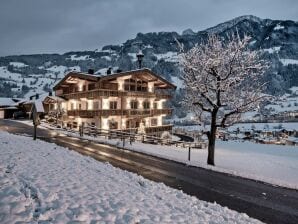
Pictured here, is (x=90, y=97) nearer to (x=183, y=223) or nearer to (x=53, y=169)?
(x=53, y=169)

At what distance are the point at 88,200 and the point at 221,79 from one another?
1629 cm

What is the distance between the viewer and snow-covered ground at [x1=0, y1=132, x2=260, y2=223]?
732cm

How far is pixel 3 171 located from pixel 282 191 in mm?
12459

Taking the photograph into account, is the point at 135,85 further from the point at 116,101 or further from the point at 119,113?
the point at 119,113

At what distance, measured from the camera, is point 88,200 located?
28.4ft

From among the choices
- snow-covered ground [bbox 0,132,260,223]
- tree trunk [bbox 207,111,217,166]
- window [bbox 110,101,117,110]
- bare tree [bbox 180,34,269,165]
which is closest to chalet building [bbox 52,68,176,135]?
window [bbox 110,101,117,110]

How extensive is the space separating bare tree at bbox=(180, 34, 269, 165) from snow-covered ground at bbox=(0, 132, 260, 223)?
38.0 feet

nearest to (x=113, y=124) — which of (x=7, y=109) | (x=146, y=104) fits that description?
(x=146, y=104)

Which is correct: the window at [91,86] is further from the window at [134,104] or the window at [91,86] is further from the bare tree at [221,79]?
the bare tree at [221,79]

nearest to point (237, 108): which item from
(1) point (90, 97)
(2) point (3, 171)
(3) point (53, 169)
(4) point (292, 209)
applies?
(4) point (292, 209)

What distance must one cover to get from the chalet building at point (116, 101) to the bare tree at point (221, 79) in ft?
69.1

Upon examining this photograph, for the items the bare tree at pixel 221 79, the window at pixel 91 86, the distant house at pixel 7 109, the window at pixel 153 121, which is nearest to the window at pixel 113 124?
the window at pixel 91 86

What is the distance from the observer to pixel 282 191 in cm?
1390

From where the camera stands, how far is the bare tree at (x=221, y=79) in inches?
874
